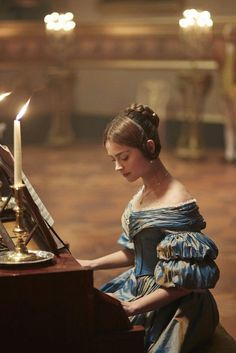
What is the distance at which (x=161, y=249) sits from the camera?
270 cm

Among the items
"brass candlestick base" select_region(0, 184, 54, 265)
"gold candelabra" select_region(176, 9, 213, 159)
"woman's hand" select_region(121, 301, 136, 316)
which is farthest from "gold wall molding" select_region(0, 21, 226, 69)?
"brass candlestick base" select_region(0, 184, 54, 265)

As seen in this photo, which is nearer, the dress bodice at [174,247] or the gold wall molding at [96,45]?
the dress bodice at [174,247]

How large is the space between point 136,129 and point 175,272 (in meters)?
0.47

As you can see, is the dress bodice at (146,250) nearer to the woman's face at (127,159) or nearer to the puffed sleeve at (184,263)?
the puffed sleeve at (184,263)

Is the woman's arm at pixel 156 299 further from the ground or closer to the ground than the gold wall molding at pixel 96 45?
closer to the ground

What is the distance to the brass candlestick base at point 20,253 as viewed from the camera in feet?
7.24

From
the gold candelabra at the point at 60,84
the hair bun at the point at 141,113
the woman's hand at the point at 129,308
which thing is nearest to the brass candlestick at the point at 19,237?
the woman's hand at the point at 129,308

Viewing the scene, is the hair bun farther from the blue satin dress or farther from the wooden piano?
the wooden piano

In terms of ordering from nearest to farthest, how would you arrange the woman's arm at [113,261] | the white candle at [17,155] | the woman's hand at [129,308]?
the white candle at [17,155] → the woman's hand at [129,308] → the woman's arm at [113,261]

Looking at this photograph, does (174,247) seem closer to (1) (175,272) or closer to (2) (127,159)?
(1) (175,272)

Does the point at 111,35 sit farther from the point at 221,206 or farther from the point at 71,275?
the point at 71,275

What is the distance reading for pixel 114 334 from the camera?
231cm

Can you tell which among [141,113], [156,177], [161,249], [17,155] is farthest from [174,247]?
[17,155]

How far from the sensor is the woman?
2670 mm
